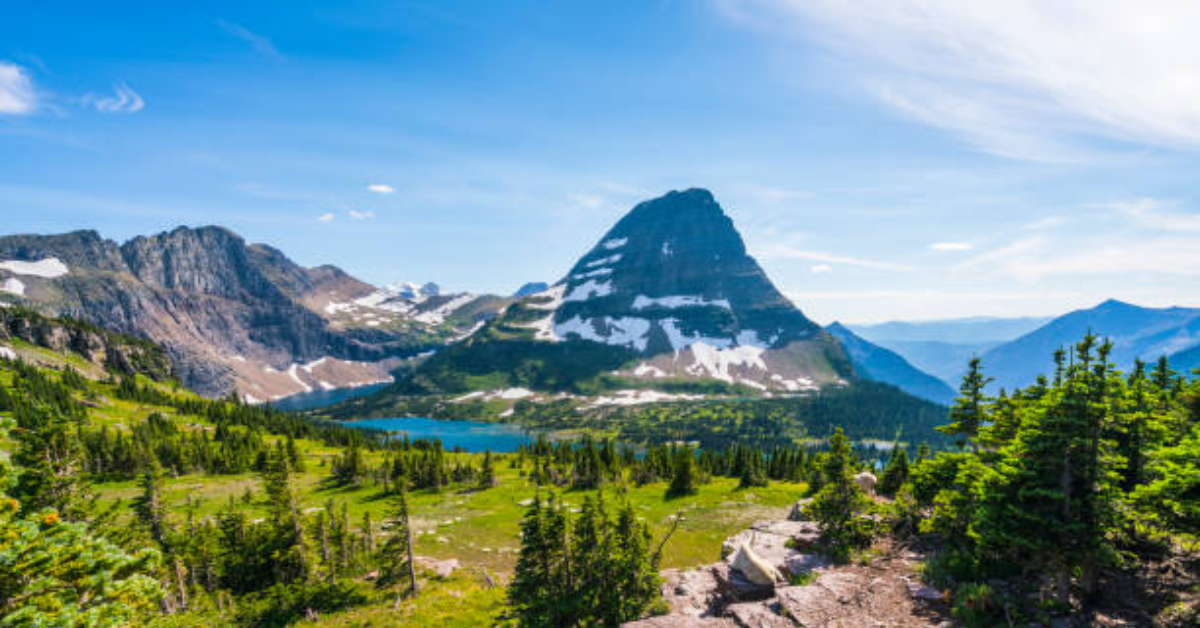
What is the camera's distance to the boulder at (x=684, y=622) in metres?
24.1

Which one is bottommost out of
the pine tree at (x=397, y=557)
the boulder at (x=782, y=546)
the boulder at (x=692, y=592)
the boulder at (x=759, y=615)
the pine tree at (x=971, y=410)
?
the pine tree at (x=397, y=557)

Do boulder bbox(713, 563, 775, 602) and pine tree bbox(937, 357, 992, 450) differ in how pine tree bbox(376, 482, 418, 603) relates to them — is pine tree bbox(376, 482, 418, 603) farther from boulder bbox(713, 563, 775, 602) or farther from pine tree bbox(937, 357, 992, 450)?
pine tree bbox(937, 357, 992, 450)

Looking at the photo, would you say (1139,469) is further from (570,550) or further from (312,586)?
(312,586)

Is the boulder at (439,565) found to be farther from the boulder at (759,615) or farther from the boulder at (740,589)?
the boulder at (759,615)

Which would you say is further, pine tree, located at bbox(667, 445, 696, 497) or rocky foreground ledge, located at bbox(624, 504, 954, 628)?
pine tree, located at bbox(667, 445, 696, 497)

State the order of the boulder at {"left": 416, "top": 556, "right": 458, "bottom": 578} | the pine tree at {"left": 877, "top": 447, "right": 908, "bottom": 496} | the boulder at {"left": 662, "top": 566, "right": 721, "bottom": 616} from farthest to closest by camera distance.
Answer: the pine tree at {"left": 877, "top": 447, "right": 908, "bottom": 496}
the boulder at {"left": 416, "top": 556, "right": 458, "bottom": 578}
the boulder at {"left": 662, "top": 566, "right": 721, "bottom": 616}

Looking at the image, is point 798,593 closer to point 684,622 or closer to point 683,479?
point 684,622

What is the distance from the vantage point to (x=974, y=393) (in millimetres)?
35000

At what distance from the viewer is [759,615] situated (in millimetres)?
24281

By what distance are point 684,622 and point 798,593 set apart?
6124 millimetres

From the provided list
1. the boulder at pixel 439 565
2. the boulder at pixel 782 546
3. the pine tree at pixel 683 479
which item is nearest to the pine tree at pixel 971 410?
the boulder at pixel 782 546

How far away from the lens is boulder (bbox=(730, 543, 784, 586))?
28422mm

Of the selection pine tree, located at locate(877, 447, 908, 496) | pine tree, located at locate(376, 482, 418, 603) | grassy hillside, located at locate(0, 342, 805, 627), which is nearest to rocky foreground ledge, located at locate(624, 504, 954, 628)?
grassy hillside, located at locate(0, 342, 805, 627)

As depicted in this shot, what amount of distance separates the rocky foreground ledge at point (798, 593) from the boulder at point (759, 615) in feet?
0.15
